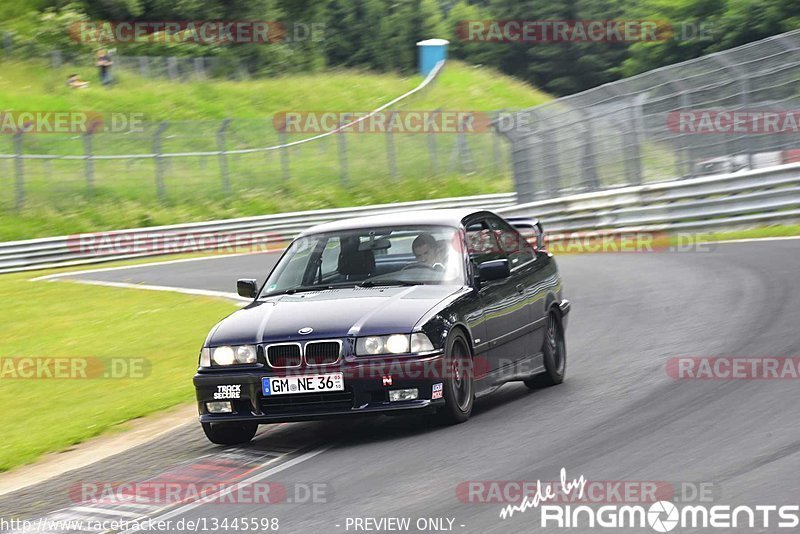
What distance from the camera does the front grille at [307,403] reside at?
27.1 ft

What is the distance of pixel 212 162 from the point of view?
38.9 meters

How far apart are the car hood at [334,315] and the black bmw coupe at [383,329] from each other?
11 mm

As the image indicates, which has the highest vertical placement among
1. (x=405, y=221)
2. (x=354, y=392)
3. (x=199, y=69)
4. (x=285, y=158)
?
(x=199, y=69)

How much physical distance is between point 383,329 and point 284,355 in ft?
2.10

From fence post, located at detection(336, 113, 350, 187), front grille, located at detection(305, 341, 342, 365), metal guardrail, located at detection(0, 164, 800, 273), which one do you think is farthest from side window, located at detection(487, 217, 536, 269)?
Answer: fence post, located at detection(336, 113, 350, 187)

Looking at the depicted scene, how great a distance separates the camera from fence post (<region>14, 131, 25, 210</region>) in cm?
3384

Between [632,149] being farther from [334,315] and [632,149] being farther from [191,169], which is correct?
[334,315]

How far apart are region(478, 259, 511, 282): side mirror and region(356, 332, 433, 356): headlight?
3.43 feet

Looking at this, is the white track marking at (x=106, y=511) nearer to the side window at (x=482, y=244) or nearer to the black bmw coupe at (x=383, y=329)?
the black bmw coupe at (x=383, y=329)

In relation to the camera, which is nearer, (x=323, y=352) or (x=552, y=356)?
(x=323, y=352)

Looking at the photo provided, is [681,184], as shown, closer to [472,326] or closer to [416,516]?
[472,326]

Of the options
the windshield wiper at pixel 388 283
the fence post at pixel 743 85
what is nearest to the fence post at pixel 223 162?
the fence post at pixel 743 85

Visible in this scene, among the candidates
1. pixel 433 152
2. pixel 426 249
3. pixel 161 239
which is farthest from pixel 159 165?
pixel 426 249

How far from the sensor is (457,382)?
28.4 feet
